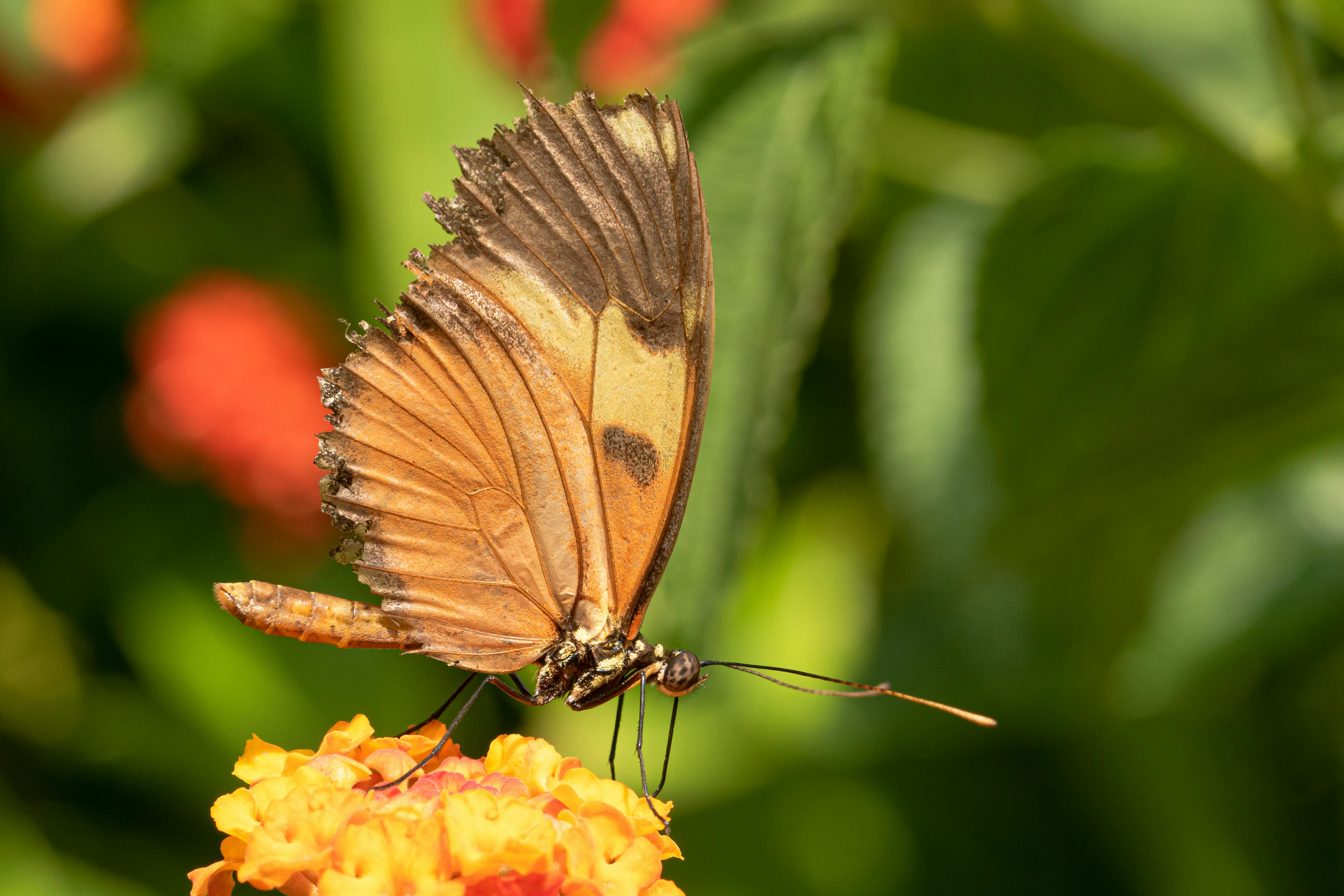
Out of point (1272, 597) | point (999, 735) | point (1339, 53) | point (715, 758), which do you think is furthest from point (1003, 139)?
point (715, 758)

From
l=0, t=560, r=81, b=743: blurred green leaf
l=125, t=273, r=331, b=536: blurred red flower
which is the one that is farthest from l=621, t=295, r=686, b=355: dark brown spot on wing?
l=0, t=560, r=81, b=743: blurred green leaf

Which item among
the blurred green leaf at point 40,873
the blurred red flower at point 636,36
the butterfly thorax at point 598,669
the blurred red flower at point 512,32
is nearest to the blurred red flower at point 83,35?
the blurred red flower at point 512,32

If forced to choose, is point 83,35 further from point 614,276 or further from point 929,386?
point 929,386

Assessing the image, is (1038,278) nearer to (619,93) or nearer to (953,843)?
(619,93)

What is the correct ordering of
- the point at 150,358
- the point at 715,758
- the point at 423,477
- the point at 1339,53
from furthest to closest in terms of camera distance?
the point at 150,358 → the point at 715,758 → the point at 1339,53 → the point at 423,477

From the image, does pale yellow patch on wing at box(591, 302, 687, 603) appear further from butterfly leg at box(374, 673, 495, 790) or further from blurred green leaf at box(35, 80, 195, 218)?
blurred green leaf at box(35, 80, 195, 218)

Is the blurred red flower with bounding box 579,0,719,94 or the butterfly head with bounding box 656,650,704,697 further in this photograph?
the blurred red flower with bounding box 579,0,719,94

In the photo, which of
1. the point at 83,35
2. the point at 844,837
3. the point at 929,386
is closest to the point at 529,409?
the point at 929,386
